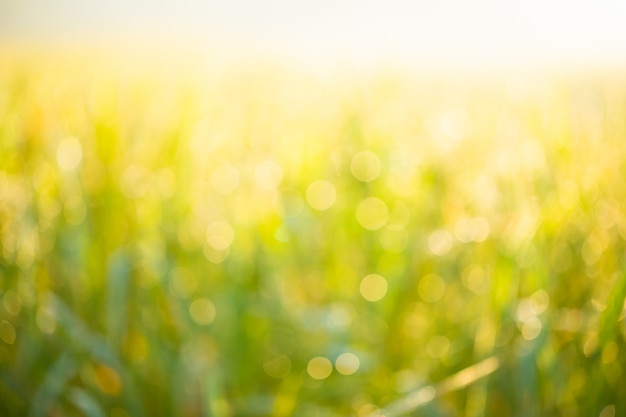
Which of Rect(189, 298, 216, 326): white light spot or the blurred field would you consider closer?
the blurred field

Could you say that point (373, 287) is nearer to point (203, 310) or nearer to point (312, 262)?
point (312, 262)

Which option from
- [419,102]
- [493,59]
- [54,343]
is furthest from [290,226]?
[493,59]

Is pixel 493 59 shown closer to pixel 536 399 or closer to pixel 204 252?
pixel 204 252

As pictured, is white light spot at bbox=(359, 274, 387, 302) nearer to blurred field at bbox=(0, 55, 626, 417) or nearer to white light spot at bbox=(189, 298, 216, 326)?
blurred field at bbox=(0, 55, 626, 417)

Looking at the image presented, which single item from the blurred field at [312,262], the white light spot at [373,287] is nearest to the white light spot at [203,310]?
the blurred field at [312,262]

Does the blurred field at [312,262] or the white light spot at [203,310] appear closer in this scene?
the blurred field at [312,262]

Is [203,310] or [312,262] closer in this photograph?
[203,310]

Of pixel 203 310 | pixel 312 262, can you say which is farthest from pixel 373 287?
pixel 203 310

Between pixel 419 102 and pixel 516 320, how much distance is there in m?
1.11

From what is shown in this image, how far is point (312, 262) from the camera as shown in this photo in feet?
4.48

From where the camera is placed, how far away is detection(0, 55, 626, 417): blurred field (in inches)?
40.5

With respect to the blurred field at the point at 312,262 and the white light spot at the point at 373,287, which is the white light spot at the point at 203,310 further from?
the white light spot at the point at 373,287

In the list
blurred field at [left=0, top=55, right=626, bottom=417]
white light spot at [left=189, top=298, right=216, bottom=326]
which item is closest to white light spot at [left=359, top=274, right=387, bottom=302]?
blurred field at [left=0, top=55, right=626, bottom=417]

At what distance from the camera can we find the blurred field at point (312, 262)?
103cm
